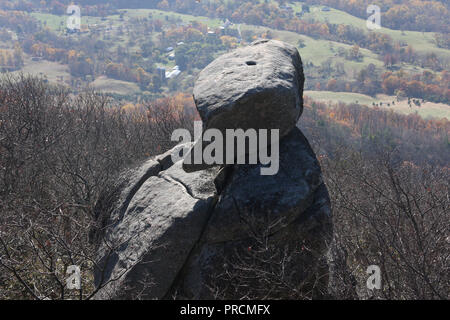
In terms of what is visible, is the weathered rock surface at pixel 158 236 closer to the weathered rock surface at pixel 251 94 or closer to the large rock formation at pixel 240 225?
the large rock formation at pixel 240 225

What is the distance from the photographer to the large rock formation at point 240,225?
9.54m

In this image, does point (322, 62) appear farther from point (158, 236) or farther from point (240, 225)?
point (158, 236)

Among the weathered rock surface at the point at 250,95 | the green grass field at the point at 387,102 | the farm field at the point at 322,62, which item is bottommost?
the green grass field at the point at 387,102

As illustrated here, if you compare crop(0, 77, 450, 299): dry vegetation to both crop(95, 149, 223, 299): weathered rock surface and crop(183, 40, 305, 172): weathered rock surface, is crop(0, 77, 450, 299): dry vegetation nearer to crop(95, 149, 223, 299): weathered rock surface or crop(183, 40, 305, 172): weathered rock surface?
crop(95, 149, 223, 299): weathered rock surface

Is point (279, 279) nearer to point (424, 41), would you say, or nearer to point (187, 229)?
point (187, 229)

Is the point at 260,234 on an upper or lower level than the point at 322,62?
upper

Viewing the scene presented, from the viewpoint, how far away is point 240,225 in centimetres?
963

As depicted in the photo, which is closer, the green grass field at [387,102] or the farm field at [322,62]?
the green grass field at [387,102]

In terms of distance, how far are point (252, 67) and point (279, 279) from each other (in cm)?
478

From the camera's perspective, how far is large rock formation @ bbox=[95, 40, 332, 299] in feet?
31.3

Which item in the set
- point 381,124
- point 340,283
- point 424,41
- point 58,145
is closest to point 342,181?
point 340,283

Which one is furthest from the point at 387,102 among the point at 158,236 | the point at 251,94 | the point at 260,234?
the point at 158,236

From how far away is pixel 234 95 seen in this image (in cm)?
945

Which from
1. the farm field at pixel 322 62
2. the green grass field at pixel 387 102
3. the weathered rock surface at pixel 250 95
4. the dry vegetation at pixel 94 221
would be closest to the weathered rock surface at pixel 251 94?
the weathered rock surface at pixel 250 95
